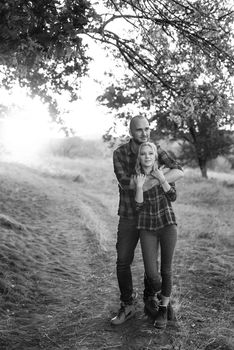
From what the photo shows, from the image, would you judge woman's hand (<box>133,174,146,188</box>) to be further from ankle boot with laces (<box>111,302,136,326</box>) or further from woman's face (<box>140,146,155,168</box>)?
ankle boot with laces (<box>111,302,136,326</box>)

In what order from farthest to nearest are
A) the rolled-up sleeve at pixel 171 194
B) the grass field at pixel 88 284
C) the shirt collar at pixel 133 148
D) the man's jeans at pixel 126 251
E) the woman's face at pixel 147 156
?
the shirt collar at pixel 133 148 → the man's jeans at pixel 126 251 → the rolled-up sleeve at pixel 171 194 → the woman's face at pixel 147 156 → the grass field at pixel 88 284

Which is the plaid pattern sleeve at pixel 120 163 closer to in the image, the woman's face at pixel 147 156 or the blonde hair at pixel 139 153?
the blonde hair at pixel 139 153

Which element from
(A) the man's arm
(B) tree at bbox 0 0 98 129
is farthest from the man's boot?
(B) tree at bbox 0 0 98 129

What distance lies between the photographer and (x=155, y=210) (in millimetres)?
4660

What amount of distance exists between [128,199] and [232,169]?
1775 inches

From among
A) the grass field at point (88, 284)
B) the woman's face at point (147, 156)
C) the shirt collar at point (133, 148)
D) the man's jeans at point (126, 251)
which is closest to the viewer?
the grass field at point (88, 284)

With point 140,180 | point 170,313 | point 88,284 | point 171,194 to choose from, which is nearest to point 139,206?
point 140,180

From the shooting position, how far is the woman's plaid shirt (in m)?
4.60

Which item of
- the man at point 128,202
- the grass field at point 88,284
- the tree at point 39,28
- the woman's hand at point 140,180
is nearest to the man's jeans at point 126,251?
the man at point 128,202

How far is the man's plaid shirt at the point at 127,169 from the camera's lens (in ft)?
15.6

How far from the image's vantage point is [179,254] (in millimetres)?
8430

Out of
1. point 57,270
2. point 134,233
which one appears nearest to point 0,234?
point 57,270

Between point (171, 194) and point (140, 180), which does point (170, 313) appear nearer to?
point (171, 194)

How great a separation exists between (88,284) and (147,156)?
3.00 m
